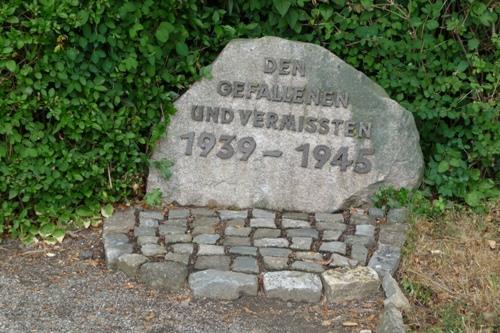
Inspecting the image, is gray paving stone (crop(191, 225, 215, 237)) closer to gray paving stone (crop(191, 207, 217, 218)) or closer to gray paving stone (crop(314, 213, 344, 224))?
gray paving stone (crop(191, 207, 217, 218))

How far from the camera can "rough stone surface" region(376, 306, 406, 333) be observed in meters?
3.74

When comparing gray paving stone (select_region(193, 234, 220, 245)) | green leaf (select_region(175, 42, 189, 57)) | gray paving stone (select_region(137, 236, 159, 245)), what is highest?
green leaf (select_region(175, 42, 189, 57))

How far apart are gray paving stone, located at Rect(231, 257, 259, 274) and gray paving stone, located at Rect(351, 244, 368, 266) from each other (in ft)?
1.85

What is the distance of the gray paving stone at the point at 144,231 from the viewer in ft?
15.2

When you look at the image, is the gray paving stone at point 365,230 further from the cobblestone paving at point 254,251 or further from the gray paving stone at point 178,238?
the gray paving stone at point 178,238

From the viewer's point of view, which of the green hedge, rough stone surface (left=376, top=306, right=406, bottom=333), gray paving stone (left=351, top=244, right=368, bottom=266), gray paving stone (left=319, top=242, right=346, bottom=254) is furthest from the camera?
the green hedge

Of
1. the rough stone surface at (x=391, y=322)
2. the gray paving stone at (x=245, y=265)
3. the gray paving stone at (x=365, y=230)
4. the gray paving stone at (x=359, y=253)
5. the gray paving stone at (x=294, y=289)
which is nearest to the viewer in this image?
the rough stone surface at (x=391, y=322)

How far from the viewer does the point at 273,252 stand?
445 centimetres

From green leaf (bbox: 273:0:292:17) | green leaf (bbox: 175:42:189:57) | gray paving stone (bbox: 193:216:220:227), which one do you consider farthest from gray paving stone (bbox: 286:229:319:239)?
green leaf (bbox: 273:0:292:17)

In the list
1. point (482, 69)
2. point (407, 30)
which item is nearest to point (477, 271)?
point (482, 69)

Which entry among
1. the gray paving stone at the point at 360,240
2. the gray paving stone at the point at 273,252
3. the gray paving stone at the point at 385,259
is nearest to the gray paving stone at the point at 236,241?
the gray paving stone at the point at 273,252

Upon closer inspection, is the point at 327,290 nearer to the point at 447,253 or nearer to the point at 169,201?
the point at 447,253

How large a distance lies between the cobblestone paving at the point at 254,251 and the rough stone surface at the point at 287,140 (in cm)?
13

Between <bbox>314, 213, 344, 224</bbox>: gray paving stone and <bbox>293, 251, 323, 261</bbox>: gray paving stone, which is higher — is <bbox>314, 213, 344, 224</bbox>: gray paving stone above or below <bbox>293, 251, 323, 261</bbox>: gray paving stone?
above
